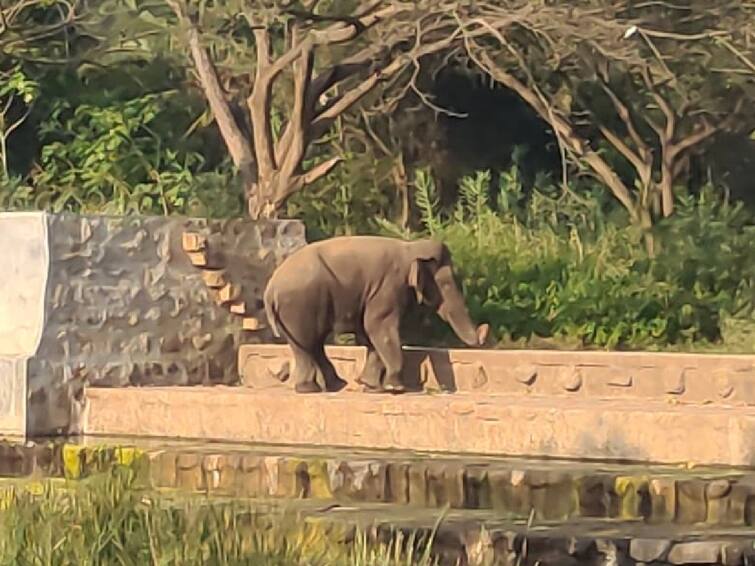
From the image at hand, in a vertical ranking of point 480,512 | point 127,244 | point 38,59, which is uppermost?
point 38,59

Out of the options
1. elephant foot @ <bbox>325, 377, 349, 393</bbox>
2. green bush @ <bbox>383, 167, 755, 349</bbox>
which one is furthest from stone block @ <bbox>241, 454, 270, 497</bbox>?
green bush @ <bbox>383, 167, 755, 349</bbox>

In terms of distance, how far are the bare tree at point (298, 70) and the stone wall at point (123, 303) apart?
4.73 feet

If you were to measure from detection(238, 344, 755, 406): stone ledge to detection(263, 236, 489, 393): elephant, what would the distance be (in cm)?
39

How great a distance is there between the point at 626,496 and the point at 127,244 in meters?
5.54

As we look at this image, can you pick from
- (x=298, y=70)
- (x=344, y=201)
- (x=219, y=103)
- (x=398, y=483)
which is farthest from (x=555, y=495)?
(x=344, y=201)

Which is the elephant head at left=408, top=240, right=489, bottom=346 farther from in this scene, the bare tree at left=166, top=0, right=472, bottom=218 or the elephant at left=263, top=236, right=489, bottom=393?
the bare tree at left=166, top=0, right=472, bottom=218

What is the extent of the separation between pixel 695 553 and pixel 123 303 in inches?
280

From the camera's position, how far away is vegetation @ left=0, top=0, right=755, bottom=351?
1531 centimetres

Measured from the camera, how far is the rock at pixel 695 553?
736 cm

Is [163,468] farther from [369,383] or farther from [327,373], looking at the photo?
[327,373]

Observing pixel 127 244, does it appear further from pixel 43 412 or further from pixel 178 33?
pixel 178 33

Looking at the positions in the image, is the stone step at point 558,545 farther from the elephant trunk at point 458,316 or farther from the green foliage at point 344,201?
the green foliage at point 344,201

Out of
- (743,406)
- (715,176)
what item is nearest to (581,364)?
(743,406)

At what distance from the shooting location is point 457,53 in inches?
726
